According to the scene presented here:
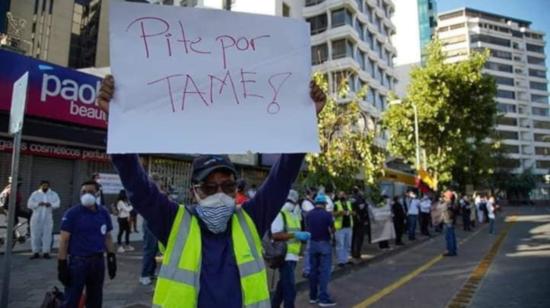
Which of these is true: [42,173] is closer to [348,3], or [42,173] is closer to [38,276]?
[38,276]

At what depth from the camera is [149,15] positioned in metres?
2.26

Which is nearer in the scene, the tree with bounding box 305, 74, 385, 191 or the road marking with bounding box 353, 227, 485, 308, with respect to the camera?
the road marking with bounding box 353, 227, 485, 308

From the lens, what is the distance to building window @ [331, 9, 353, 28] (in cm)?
3985

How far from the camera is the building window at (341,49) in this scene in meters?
39.3

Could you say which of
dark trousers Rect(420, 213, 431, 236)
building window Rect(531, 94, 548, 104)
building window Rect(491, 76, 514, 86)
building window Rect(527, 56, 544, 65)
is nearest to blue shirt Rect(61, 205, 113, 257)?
dark trousers Rect(420, 213, 431, 236)

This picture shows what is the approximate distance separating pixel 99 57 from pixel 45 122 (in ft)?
41.9

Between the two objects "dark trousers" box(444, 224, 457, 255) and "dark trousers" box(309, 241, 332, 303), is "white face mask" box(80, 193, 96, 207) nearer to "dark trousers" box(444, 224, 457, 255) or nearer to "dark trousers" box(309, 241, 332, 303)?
"dark trousers" box(309, 241, 332, 303)

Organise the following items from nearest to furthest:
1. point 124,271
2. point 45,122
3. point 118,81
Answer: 1. point 118,81
2. point 124,271
3. point 45,122

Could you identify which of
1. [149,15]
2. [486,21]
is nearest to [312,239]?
[149,15]

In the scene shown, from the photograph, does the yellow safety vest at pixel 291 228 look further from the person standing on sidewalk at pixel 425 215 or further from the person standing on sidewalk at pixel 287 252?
the person standing on sidewalk at pixel 425 215

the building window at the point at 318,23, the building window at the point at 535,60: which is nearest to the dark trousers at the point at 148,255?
the building window at the point at 318,23

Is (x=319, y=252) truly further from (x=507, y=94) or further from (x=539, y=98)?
(x=539, y=98)

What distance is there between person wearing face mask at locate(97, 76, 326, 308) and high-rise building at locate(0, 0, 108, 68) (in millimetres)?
17528

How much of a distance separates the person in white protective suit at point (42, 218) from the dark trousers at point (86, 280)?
5.62 m
